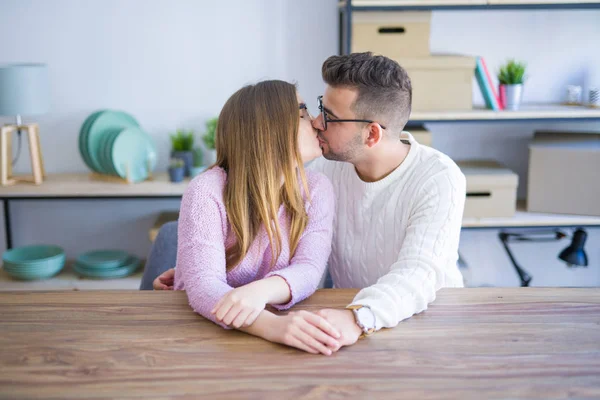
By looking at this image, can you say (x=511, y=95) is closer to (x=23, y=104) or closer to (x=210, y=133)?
(x=210, y=133)

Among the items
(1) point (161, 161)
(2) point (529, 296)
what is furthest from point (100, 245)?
(2) point (529, 296)

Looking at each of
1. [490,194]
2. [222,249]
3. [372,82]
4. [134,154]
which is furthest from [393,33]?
[222,249]

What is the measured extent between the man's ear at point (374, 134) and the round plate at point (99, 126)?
1.67 m

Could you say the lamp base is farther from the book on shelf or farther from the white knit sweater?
the book on shelf

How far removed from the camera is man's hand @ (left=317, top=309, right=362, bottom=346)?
1.17m

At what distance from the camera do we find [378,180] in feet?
5.93

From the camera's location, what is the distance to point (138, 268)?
311cm

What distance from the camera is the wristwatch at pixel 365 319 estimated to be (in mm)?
1209

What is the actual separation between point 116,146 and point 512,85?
178 centimetres

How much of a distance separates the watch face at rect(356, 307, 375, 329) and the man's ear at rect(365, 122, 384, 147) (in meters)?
0.65

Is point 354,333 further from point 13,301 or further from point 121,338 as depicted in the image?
point 13,301

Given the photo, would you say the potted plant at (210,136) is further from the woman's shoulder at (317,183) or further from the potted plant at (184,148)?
the woman's shoulder at (317,183)

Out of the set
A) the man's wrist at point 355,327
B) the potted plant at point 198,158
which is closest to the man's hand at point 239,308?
the man's wrist at point 355,327

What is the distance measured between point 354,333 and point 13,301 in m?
0.73
